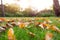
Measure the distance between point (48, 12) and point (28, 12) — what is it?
149 cm

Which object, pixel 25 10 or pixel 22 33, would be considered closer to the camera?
pixel 22 33

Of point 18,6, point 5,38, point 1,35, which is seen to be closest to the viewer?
point 5,38

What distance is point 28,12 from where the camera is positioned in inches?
560

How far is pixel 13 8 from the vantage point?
1443cm

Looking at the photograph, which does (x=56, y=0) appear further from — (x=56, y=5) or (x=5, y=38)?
(x=5, y=38)

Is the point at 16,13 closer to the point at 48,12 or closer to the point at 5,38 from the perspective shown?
the point at 48,12

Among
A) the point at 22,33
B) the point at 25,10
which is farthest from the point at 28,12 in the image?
the point at 22,33

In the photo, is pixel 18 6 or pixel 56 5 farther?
pixel 18 6

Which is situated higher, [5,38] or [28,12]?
[5,38]

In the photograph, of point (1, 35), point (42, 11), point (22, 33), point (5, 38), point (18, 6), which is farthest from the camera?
point (42, 11)

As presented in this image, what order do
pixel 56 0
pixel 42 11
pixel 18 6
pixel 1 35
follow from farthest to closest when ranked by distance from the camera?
pixel 42 11
pixel 18 6
pixel 56 0
pixel 1 35

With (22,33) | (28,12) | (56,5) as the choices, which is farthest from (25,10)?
(22,33)

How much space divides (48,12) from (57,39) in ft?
41.1

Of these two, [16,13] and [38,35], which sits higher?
[38,35]
